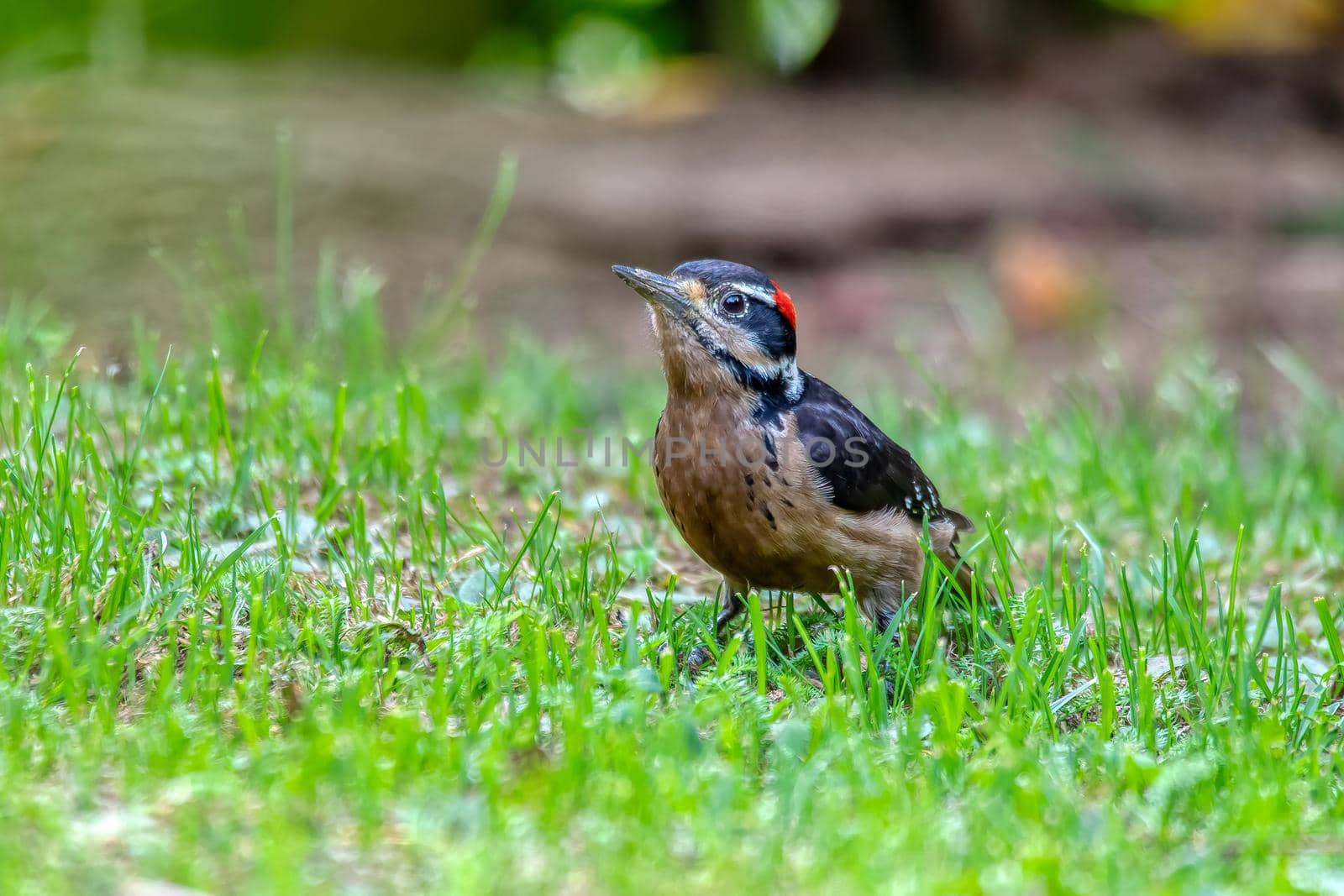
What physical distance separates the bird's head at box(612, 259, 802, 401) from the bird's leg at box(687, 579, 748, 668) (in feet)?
2.15

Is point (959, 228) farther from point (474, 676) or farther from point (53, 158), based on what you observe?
point (474, 676)

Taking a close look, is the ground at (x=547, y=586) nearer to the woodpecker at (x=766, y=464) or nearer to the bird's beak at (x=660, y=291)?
the woodpecker at (x=766, y=464)

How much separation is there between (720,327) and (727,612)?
95cm

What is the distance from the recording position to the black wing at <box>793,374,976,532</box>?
15.3 feet

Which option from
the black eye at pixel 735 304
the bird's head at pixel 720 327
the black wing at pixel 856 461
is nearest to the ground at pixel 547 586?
the black wing at pixel 856 461

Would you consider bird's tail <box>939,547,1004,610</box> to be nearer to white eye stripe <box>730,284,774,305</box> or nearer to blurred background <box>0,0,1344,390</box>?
white eye stripe <box>730,284,774,305</box>


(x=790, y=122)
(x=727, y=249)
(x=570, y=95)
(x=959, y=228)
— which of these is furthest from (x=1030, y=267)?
(x=570, y=95)

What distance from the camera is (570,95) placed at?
13.2 m

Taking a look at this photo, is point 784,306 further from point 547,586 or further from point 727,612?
point 547,586

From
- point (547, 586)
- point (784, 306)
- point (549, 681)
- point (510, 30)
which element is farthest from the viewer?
point (510, 30)

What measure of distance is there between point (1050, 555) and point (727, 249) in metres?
6.29

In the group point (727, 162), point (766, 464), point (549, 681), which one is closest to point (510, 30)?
point (727, 162)

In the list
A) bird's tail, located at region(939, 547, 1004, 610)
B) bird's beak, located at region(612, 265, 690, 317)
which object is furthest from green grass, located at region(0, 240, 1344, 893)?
bird's beak, located at region(612, 265, 690, 317)

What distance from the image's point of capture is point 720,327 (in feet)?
15.8
